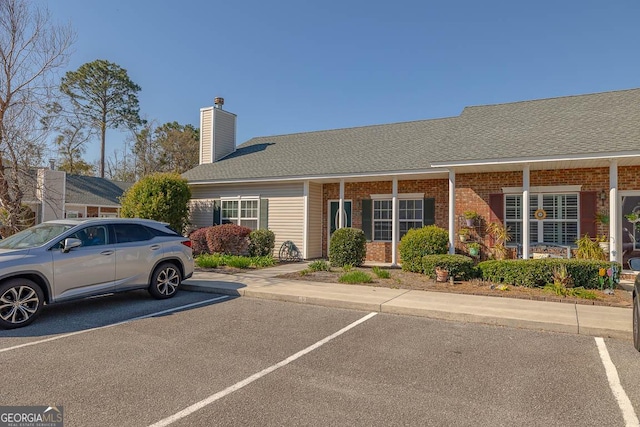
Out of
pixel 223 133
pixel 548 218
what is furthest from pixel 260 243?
pixel 548 218

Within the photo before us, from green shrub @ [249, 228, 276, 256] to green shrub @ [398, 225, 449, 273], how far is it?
5.48m

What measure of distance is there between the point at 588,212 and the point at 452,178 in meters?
3.84

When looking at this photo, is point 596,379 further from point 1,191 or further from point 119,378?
point 1,191

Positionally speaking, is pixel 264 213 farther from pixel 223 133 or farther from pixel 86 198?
pixel 86 198

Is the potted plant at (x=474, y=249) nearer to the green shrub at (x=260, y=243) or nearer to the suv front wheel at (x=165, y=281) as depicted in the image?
the green shrub at (x=260, y=243)

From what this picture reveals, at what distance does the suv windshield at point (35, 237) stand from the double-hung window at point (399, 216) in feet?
32.8

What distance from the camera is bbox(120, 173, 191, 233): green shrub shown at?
1510 centimetres

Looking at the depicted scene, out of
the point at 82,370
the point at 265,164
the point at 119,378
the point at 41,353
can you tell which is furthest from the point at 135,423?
the point at 265,164

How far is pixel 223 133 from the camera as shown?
1986 cm

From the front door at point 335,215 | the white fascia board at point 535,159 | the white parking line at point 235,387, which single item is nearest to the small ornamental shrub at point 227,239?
the front door at point 335,215

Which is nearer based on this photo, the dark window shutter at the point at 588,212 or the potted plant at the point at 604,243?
the potted plant at the point at 604,243

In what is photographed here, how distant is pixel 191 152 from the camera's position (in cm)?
3944

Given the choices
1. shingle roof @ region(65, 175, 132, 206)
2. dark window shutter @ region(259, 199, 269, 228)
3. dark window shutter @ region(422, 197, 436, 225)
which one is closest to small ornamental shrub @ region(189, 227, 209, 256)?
dark window shutter @ region(259, 199, 269, 228)

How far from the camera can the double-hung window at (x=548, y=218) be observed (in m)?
11.3
